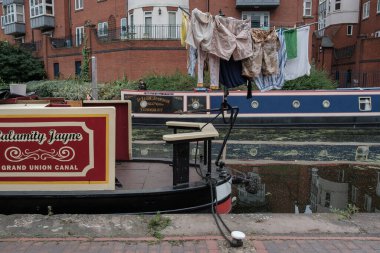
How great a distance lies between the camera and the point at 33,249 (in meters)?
3.14

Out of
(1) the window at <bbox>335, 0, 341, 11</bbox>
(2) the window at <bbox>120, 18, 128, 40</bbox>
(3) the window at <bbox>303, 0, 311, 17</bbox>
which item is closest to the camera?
(2) the window at <bbox>120, 18, 128, 40</bbox>

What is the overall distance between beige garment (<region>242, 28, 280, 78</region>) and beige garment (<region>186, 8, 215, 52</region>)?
620mm

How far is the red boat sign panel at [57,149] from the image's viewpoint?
163 inches

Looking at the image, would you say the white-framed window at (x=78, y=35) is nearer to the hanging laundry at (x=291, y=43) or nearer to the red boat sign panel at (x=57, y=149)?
the hanging laundry at (x=291, y=43)

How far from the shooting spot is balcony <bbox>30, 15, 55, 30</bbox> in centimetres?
3097

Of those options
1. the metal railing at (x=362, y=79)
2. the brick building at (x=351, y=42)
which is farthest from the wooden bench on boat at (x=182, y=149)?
the brick building at (x=351, y=42)

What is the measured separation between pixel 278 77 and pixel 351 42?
3028 centimetres

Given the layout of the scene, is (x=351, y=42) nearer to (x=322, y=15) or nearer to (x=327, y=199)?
(x=322, y=15)

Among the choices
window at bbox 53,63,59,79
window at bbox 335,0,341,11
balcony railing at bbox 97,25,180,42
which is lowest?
window at bbox 53,63,59,79

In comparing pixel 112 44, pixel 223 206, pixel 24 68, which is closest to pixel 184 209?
pixel 223 206

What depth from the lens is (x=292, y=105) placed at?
45.4 feet

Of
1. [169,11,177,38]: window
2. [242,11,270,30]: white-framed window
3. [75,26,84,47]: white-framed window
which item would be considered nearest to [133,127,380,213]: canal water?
[169,11,177,38]: window

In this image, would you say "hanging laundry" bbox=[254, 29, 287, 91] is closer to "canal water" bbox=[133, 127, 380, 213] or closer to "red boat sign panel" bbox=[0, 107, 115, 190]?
"canal water" bbox=[133, 127, 380, 213]

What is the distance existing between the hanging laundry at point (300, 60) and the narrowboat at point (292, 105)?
7.72 m
